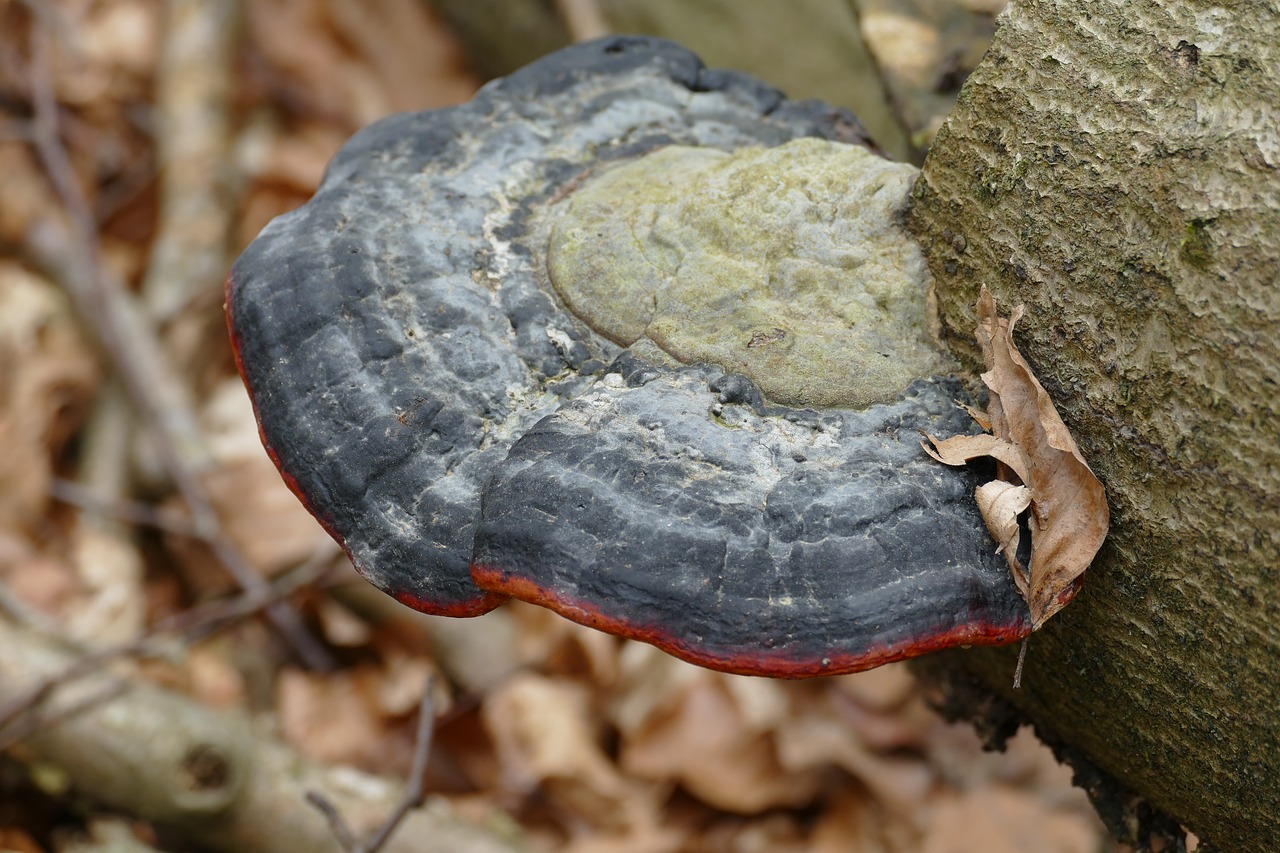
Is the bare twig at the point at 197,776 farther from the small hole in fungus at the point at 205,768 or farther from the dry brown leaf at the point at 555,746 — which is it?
the dry brown leaf at the point at 555,746

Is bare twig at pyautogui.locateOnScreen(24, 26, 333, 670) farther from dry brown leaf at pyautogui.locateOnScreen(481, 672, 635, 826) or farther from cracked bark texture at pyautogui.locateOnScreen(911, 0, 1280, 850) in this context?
cracked bark texture at pyautogui.locateOnScreen(911, 0, 1280, 850)

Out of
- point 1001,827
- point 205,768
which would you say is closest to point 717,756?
point 1001,827

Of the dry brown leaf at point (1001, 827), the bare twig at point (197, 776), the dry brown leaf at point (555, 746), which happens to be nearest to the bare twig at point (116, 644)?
the bare twig at point (197, 776)

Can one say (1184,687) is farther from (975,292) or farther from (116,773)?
(116,773)

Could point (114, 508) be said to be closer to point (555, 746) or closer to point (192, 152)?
point (192, 152)

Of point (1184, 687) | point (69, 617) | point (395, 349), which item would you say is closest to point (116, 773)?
point (69, 617)
